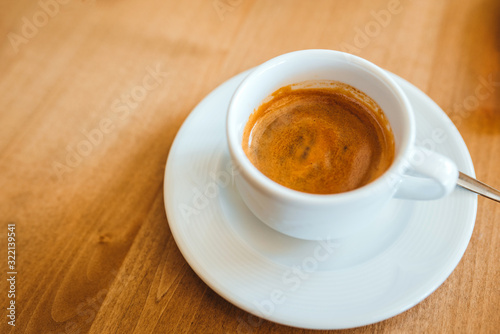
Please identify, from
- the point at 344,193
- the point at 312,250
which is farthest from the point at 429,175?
the point at 312,250

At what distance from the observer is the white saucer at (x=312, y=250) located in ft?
2.29

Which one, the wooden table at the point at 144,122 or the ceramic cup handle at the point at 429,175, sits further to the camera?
the wooden table at the point at 144,122

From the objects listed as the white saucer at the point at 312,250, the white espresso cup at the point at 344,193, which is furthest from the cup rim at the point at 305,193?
the white saucer at the point at 312,250

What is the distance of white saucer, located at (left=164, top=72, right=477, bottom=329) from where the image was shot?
2.29 ft

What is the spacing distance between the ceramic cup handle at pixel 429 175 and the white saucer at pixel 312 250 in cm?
11

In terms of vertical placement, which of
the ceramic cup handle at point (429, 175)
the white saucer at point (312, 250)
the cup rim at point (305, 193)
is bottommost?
the white saucer at point (312, 250)

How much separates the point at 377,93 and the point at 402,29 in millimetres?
456

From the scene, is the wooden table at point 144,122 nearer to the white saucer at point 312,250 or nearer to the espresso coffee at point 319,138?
the white saucer at point 312,250

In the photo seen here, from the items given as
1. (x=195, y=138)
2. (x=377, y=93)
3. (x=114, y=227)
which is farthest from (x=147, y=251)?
(x=377, y=93)

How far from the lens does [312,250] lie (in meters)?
0.78

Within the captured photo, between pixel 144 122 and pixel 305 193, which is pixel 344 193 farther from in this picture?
pixel 144 122

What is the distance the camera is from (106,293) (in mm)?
820

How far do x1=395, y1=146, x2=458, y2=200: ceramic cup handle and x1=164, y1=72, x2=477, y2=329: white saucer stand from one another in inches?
4.5

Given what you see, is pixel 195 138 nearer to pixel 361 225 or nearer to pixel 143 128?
pixel 143 128
